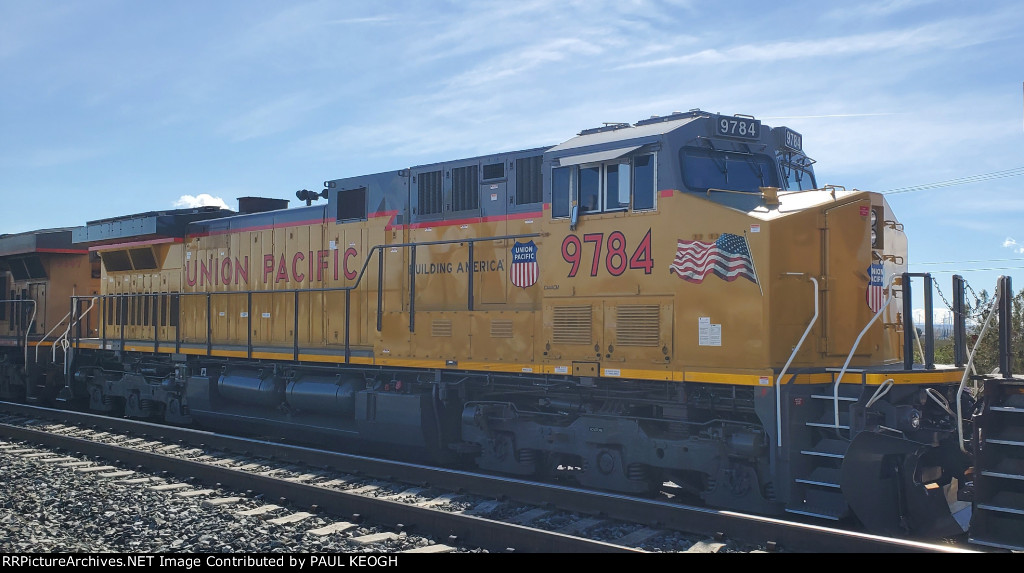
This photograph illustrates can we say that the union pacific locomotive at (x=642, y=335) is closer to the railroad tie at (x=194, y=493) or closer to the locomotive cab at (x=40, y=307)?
the railroad tie at (x=194, y=493)

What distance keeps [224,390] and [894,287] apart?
1011 centimetres

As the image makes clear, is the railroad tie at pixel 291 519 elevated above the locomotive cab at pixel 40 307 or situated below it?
below

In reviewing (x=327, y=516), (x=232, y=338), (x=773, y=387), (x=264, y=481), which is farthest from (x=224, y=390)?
(x=773, y=387)

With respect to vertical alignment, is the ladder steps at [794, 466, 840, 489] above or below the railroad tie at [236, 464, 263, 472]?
above

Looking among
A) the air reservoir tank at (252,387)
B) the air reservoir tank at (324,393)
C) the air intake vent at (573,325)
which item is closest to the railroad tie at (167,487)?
the air reservoir tank at (324,393)

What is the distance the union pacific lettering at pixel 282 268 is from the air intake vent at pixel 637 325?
4.88 metres

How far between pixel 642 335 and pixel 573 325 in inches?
34.1

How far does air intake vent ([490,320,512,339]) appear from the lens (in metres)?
9.58

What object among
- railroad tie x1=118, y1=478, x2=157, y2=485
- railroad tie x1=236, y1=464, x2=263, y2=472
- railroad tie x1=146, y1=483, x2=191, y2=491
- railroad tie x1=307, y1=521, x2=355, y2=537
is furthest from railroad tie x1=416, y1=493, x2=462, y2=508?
railroad tie x1=118, y1=478, x2=157, y2=485

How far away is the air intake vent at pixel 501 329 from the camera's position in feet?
31.4

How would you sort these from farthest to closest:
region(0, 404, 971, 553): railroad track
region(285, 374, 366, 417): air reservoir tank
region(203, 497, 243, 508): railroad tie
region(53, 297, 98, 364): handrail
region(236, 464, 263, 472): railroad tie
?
1. region(53, 297, 98, 364): handrail
2. region(285, 374, 366, 417): air reservoir tank
3. region(236, 464, 263, 472): railroad tie
4. region(203, 497, 243, 508): railroad tie
5. region(0, 404, 971, 553): railroad track

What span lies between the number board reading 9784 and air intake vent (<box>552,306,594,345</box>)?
226cm

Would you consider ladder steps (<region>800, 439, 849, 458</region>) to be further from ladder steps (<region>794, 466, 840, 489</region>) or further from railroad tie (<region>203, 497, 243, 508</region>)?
railroad tie (<region>203, 497, 243, 508</region>)

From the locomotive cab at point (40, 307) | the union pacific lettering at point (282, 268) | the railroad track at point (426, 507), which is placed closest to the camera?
the railroad track at point (426, 507)
